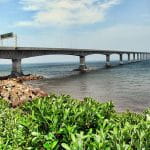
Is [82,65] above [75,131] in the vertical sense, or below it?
below

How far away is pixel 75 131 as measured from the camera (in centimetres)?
738

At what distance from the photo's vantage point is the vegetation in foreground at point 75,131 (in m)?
6.41

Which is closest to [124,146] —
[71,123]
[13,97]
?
[71,123]

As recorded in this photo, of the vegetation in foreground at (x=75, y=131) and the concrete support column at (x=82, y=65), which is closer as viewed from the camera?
the vegetation in foreground at (x=75, y=131)

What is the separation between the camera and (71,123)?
8.92 m

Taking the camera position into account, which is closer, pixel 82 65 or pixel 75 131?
pixel 75 131

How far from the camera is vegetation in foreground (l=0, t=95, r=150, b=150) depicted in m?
6.41

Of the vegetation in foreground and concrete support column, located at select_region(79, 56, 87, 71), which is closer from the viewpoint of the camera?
the vegetation in foreground

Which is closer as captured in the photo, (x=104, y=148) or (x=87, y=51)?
(x=104, y=148)

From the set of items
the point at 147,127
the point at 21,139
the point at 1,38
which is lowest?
the point at 21,139

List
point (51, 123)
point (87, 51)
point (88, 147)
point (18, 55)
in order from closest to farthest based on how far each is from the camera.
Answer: point (88, 147) < point (51, 123) < point (18, 55) < point (87, 51)

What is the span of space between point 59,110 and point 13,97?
24.6 metres

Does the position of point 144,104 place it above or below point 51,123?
below

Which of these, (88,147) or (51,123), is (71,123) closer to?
(51,123)
